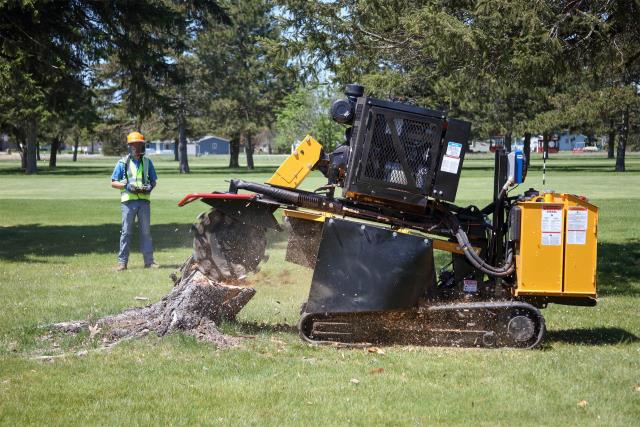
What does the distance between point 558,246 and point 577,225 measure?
27 centimetres

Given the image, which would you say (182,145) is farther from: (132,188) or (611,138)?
(132,188)

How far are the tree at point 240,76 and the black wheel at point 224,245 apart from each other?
2357 inches

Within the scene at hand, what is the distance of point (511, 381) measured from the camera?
723cm

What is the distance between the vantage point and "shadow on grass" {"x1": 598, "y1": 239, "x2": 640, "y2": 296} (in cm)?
1262

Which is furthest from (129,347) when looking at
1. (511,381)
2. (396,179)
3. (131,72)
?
(131,72)

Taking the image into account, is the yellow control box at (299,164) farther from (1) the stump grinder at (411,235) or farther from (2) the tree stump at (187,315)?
(2) the tree stump at (187,315)

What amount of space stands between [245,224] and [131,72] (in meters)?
11.7

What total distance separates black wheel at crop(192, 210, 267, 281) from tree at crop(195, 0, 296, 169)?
5988 cm

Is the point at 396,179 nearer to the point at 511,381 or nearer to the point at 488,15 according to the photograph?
the point at 511,381

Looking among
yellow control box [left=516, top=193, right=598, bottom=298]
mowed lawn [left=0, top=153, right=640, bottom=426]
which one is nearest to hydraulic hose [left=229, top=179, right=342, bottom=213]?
mowed lawn [left=0, top=153, right=640, bottom=426]

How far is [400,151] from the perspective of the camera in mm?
8148

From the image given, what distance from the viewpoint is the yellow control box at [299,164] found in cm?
855

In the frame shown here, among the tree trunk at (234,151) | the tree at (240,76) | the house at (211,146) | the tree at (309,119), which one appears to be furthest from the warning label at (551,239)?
the house at (211,146)

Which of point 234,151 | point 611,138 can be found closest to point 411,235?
point 234,151
